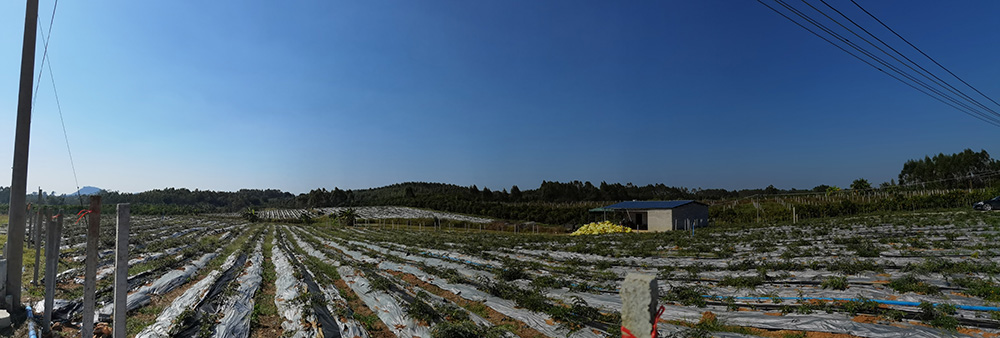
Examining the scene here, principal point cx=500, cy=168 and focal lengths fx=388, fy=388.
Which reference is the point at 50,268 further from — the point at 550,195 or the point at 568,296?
the point at 550,195

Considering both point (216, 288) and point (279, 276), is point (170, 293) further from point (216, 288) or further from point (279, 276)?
point (279, 276)

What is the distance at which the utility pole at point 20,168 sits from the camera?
8.04 meters

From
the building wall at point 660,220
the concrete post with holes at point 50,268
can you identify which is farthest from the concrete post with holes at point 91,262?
the building wall at point 660,220

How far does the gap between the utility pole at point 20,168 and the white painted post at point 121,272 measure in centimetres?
668

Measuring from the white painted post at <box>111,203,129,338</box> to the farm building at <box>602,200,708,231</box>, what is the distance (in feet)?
116

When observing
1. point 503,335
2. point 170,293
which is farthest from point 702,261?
point 170,293

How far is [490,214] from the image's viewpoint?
222ft

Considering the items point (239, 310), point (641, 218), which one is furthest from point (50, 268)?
point (641, 218)

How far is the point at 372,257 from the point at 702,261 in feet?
42.7

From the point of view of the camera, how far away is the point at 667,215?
35.3 meters

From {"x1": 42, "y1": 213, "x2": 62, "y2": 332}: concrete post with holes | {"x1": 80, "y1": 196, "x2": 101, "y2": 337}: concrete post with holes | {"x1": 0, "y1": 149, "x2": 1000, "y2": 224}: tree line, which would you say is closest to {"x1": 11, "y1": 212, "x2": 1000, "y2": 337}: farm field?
{"x1": 42, "y1": 213, "x2": 62, "y2": 332}: concrete post with holes

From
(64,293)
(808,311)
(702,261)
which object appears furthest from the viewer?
(702,261)

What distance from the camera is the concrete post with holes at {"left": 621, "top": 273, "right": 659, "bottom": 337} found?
2.68m

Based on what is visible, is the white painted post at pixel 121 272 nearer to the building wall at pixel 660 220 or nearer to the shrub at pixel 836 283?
the shrub at pixel 836 283
